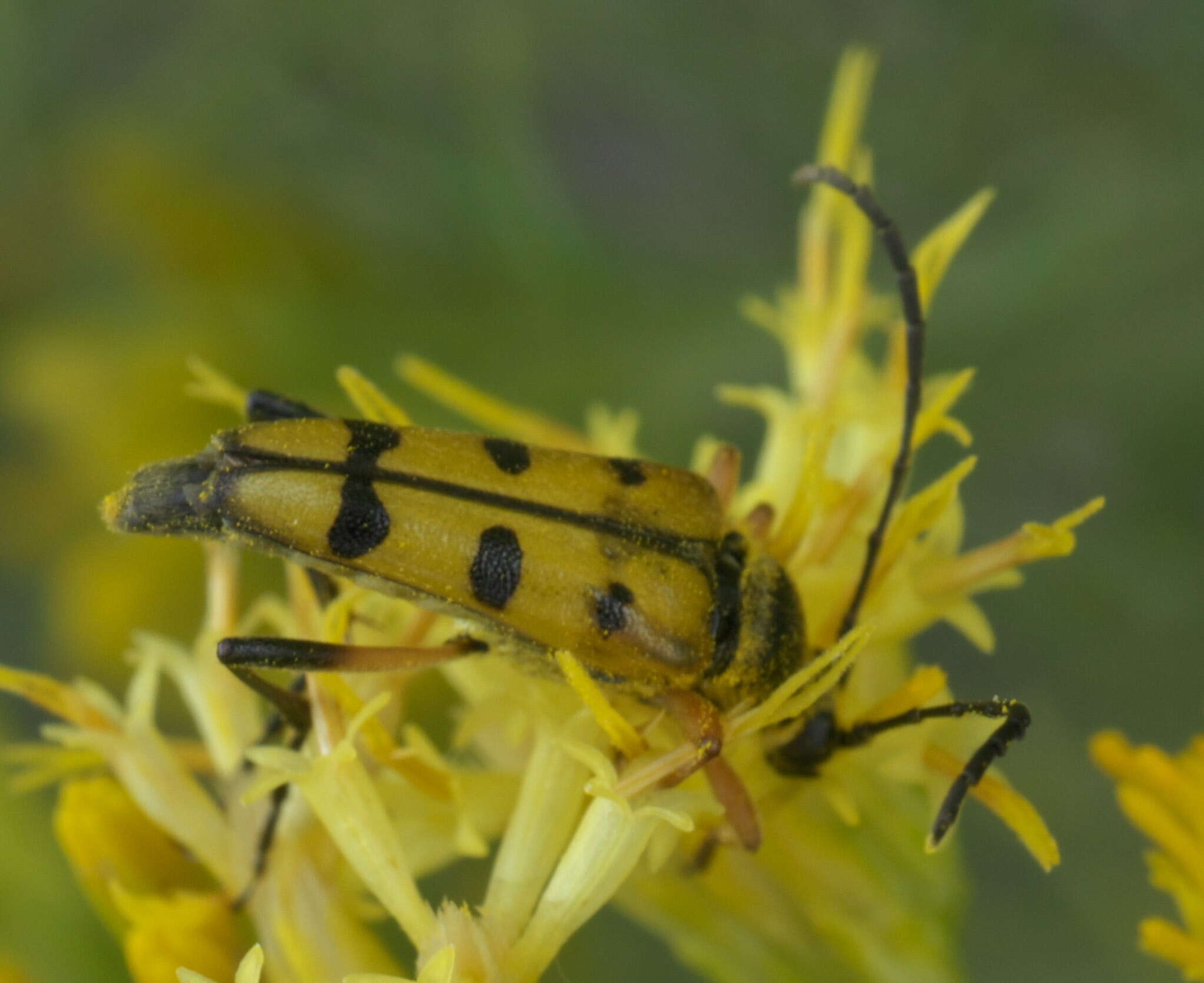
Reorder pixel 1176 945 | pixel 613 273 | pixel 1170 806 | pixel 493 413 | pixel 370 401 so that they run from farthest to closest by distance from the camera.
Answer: pixel 613 273 < pixel 493 413 < pixel 370 401 < pixel 1170 806 < pixel 1176 945

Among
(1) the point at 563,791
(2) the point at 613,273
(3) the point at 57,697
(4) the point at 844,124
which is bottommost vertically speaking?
(3) the point at 57,697

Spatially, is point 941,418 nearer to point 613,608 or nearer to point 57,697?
point 613,608

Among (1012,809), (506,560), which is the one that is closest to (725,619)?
(506,560)

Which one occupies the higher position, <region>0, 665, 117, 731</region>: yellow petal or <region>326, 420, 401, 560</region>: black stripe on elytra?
<region>326, 420, 401, 560</region>: black stripe on elytra

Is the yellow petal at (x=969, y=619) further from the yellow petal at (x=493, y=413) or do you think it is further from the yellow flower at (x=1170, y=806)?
the yellow petal at (x=493, y=413)

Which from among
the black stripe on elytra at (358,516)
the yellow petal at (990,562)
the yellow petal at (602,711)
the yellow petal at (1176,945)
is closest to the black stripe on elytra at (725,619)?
the yellow petal at (602,711)

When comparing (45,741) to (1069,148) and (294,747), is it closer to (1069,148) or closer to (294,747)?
(294,747)

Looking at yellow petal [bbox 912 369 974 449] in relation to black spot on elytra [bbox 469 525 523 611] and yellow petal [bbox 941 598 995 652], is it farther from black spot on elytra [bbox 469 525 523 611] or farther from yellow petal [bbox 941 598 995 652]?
black spot on elytra [bbox 469 525 523 611]

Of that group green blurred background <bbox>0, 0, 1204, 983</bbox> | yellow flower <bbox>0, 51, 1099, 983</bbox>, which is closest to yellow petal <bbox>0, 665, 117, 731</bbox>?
yellow flower <bbox>0, 51, 1099, 983</bbox>
